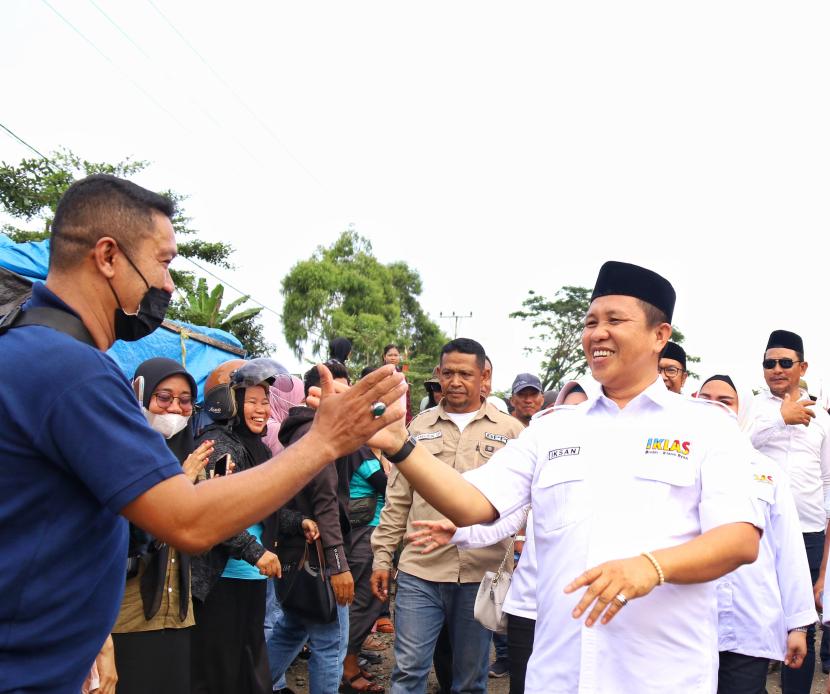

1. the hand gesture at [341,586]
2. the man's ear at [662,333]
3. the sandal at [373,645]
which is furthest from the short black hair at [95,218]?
the sandal at [373,645]

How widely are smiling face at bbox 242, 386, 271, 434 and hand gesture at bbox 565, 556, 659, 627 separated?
3.13 m

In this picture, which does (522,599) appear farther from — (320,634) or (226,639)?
(226,639)

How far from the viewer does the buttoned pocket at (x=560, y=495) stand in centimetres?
276

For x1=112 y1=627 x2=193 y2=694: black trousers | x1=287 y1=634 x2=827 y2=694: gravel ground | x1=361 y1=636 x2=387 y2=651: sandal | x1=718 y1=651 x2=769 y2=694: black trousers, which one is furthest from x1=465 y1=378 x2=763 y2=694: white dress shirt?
x1=361 y1=636 x2=387 y2=651: sandal

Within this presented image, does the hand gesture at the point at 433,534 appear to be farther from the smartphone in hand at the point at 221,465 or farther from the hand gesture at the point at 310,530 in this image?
the hand gesture at the point at 310,530

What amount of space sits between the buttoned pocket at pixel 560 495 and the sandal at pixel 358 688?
4067 mm

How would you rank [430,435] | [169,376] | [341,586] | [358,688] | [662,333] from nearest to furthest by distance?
[662,333] < [169,376] < [341,586] < [430,435] < [358,688]

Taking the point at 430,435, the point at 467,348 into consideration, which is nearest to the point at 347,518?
the point at 430,435

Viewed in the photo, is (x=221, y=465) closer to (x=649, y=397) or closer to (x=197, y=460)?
(x=197, y=460)

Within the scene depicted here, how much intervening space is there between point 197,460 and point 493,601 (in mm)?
1823

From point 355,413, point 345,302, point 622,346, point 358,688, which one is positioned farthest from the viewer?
point 345,302

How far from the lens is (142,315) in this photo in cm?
233

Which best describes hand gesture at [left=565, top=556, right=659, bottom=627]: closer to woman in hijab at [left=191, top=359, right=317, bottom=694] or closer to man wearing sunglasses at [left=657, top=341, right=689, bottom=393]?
woman in hijab at [left=191, top=359, right=317, bottom=694]

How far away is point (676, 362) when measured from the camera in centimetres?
527
